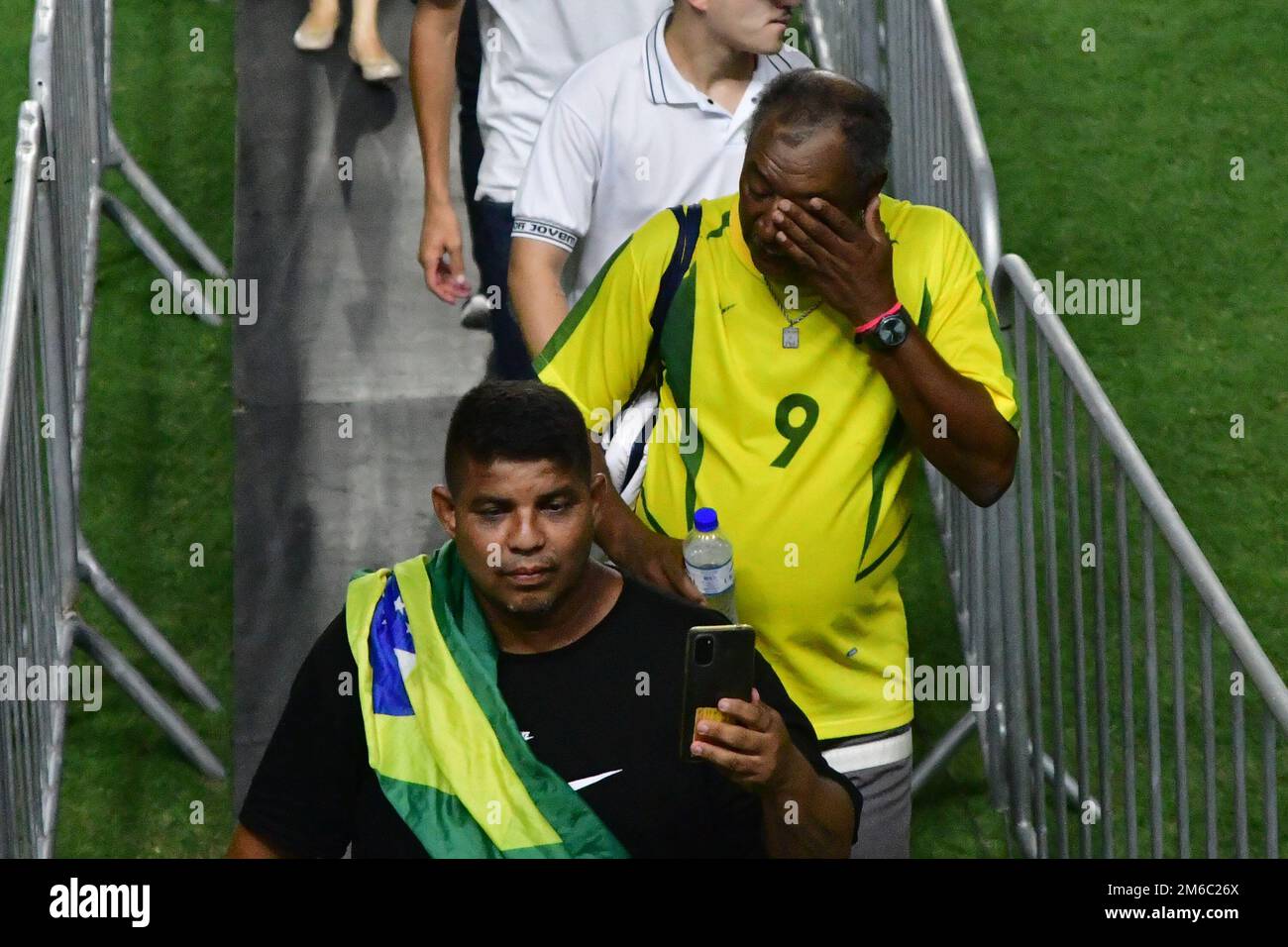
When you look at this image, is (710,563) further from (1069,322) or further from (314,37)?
(314,37)

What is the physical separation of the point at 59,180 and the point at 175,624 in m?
1.41

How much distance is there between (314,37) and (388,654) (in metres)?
4.56

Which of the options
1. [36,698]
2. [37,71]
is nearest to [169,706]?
[36,698]

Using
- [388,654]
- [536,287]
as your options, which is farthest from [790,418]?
[536,287]

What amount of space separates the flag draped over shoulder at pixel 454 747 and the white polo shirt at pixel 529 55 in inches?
86.7

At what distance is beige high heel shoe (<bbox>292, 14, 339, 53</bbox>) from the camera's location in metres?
7.38

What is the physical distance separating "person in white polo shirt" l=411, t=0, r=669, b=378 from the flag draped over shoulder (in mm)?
2200

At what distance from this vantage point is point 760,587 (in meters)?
3.85

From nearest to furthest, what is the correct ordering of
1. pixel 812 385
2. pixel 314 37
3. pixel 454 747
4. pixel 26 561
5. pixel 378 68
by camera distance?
pixel 454 747, pixel 812 385, pixel 26 561, pixel 378 68, pixel 314 37

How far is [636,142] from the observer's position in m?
4.77

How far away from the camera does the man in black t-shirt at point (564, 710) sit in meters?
3.20

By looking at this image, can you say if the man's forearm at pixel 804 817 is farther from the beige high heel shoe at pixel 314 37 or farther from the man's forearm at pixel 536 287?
the beige high heel shoe at pixel 314 37
